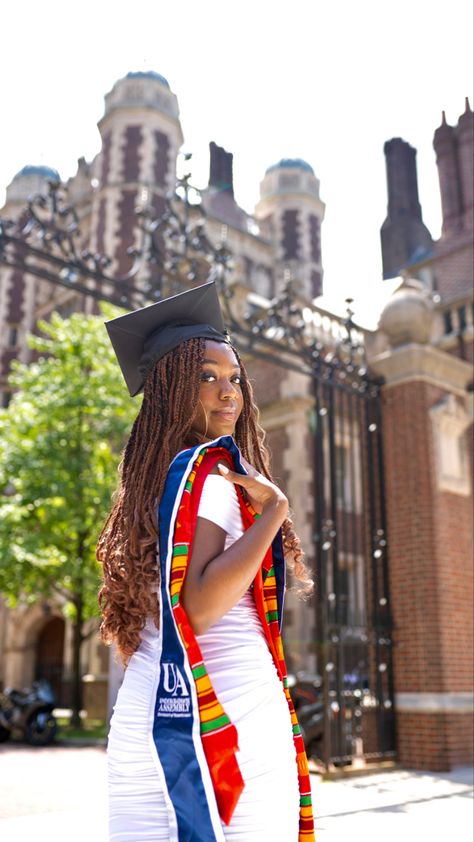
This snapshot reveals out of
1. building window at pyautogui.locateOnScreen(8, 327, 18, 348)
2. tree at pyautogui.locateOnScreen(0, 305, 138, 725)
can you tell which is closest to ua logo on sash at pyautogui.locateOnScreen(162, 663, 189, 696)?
tree at pyautogui.locateOnScreen(0, 305, 138, 725)

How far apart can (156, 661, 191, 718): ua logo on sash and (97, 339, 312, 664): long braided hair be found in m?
0.24

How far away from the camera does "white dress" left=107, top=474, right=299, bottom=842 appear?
63.0 inches

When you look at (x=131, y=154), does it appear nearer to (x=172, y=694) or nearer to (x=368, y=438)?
(x=368, y=438)

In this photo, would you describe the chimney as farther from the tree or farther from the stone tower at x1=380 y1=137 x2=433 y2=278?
the tree

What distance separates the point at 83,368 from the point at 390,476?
1188 cm

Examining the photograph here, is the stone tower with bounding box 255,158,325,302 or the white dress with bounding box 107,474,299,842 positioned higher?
the stone tower with bounding box 255,158,325,302

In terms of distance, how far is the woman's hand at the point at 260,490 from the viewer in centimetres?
182

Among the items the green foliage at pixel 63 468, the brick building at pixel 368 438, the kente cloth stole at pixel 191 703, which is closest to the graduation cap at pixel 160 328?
the kente cloth stole at pixel 191 703

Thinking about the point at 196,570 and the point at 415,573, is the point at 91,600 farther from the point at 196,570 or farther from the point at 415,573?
the point at 196,570

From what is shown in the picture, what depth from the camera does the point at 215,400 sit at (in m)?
2.12

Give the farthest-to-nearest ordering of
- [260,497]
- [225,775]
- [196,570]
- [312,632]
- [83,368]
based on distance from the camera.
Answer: [83,368], [312,632], [260,497], [196,570], [225,775]

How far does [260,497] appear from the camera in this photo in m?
1.85

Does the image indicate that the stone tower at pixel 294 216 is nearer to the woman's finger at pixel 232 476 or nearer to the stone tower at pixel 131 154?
the stone tower at pixel 131 154

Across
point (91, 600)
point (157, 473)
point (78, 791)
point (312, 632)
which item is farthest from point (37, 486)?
point (157, 473)
